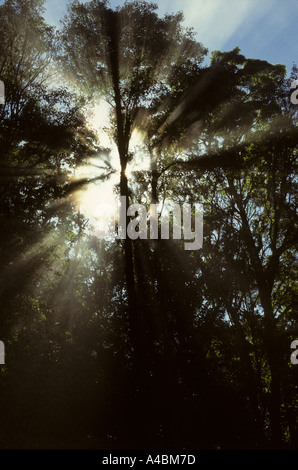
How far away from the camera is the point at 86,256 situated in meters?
19.7

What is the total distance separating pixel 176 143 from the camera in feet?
59.0

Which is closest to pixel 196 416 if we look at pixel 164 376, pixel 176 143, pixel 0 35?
pixel 164 376

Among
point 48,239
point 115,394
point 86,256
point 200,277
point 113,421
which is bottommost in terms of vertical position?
point 113,421

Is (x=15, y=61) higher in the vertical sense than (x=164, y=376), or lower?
higher

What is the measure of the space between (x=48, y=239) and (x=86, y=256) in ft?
19.8

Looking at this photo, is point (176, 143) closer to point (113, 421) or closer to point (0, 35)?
point (0, 35)

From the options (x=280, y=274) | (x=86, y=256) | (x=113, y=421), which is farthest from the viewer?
(x=86, y=256)

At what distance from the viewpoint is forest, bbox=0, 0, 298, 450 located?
1188cm

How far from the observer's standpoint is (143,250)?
14.6 metres

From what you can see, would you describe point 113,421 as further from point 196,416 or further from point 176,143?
point 176,143

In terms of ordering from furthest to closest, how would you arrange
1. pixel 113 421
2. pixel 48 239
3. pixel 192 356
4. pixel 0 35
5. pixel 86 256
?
pixel 86 256, pixel 0 35, pixel 48 239, pixel 192 356, pixel 113 421

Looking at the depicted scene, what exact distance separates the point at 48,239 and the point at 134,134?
311 inches

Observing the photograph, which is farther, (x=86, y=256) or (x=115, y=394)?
Answer: (x=86, y=256)

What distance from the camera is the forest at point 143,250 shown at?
11883 mm
